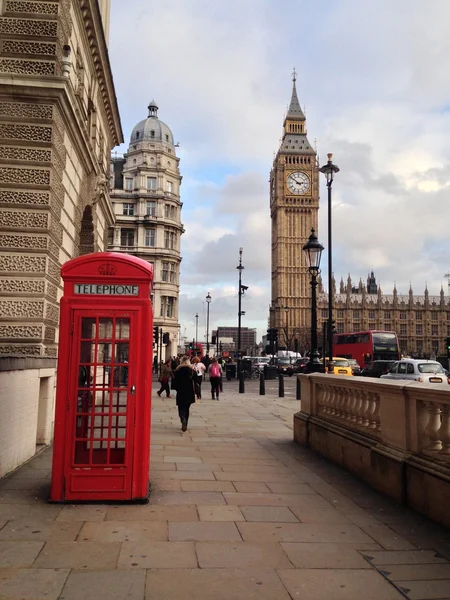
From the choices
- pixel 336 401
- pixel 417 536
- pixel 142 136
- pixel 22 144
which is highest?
pixel 142 136

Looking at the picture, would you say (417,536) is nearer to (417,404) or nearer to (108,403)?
(417,404)

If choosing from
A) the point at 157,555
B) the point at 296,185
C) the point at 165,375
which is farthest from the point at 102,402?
the point at 296,185

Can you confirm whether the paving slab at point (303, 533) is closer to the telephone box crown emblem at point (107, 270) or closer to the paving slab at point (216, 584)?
the paving slab at point (216, 584)

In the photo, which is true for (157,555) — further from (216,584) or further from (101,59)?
(101,59)

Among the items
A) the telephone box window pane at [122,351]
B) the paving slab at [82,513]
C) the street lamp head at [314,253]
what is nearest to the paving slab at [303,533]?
the paving slab at [82,513]

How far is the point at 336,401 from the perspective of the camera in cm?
878

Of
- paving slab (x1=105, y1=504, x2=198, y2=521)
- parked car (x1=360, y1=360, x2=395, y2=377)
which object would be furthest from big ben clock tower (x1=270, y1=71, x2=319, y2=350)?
paving slab (x1=105, y1=504, x2=198, y2=521)

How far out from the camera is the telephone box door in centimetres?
580

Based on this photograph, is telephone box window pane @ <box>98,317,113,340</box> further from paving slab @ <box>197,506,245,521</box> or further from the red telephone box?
paving slab @ <box>197,506,245,521</box>

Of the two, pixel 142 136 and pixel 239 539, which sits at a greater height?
pixel 142 136

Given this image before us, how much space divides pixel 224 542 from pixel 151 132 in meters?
67.7

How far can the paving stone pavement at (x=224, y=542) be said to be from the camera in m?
3.71

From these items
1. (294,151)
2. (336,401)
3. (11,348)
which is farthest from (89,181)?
(294,151)

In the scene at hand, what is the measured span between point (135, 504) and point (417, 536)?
9.25 feet
